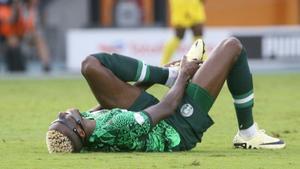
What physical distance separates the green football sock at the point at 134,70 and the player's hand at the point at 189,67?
0.20 meters

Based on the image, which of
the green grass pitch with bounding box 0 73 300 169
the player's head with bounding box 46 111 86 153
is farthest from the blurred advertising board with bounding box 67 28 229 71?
the player's head with bounding box 46 111 86 153

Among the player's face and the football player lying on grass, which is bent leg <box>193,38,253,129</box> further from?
the player's face

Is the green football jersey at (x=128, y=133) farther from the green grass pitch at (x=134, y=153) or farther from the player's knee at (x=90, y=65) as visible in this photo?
the player's knee at (x=90, y=65)

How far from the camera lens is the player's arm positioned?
8.81 metres

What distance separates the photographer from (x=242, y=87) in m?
9.23

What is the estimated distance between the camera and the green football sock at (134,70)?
898cm

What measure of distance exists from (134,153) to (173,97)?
56 cm

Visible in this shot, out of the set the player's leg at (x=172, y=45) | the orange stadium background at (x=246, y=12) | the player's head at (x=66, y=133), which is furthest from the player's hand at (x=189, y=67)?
the orange stadium background at (x=246, y=12)

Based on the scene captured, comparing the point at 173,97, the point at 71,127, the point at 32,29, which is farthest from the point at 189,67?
the point at 32,29

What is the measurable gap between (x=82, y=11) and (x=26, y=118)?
59.6 ft

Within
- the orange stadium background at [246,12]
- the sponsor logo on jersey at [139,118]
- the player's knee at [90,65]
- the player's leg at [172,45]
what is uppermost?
the player's knee at [90,65]

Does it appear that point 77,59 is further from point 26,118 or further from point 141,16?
point 26,118

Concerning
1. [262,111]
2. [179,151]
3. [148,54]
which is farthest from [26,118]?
[148,54]

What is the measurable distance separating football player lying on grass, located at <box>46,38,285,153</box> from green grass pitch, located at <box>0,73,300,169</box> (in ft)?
0.45
